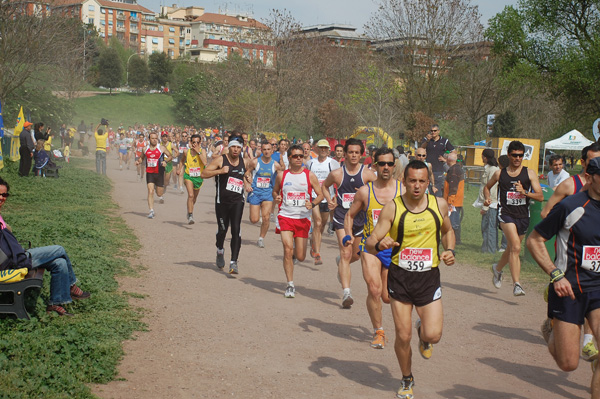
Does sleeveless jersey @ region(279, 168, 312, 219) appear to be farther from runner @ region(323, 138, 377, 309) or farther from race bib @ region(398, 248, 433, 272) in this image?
race bib @ region(398, 248, 433, 272)

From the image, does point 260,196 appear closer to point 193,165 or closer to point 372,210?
point 193,165

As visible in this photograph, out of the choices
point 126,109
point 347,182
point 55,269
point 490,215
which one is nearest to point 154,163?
point 490,215

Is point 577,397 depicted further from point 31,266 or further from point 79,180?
point 79,180

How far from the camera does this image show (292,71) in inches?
1873

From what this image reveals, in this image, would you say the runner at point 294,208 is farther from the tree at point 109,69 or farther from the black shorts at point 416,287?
the tree at point 109,69

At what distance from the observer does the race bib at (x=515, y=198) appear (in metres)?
10.2

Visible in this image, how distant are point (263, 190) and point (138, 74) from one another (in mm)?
94719

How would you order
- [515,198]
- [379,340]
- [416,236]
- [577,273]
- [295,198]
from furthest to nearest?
[295,198], [515,198], [379,340], [416,236], [577,273]

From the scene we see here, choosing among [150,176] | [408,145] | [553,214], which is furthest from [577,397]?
[408,145]

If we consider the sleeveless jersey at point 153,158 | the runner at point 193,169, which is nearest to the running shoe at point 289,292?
the runner at point 193,169

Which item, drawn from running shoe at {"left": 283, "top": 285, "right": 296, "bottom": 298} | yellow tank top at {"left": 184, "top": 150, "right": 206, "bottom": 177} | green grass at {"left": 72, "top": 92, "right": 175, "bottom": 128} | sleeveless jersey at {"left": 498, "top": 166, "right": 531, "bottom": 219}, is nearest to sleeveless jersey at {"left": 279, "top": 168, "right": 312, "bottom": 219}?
running shoe at {"left": 283, "top": 285, "right": 296, "bottom": 298}

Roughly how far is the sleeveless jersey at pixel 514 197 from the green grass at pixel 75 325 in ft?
17.0

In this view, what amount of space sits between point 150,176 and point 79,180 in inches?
332

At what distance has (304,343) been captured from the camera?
7.62 metres
